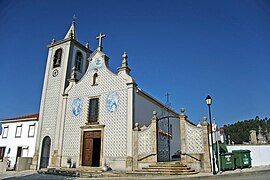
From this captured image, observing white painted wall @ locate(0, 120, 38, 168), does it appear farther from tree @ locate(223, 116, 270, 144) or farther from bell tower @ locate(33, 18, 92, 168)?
tree @ locate(223, 116, 270, 144)

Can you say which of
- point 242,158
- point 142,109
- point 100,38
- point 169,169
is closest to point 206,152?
point 169,169

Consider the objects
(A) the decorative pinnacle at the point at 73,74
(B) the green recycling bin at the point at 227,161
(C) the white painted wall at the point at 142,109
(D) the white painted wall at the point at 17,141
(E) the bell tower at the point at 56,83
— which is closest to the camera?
(B) the green recycling bin at the point at 227,161

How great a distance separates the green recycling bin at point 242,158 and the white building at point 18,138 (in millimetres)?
18676

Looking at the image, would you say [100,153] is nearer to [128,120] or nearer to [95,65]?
[128,120]

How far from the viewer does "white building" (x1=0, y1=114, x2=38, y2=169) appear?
74.3 ft

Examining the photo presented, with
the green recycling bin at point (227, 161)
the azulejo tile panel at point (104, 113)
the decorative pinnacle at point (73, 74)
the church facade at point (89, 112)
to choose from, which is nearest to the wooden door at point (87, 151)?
the church facade at point (89, 112)

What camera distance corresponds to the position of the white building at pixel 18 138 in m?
22.7

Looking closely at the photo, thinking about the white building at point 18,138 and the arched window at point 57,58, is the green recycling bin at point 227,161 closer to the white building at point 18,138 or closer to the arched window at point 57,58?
the white building at point 18,138

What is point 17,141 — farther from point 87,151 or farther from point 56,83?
point 87,151

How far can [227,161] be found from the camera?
13977 millimetres

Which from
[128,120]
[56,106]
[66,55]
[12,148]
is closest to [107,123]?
[128,120]

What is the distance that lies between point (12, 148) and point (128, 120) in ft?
50.0

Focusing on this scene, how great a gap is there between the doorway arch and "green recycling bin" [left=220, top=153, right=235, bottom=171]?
1554cm

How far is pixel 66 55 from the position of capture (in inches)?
896
